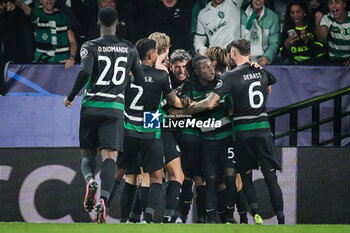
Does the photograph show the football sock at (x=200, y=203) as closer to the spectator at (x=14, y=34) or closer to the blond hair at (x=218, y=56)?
the blond hair at (x=218, y=56)

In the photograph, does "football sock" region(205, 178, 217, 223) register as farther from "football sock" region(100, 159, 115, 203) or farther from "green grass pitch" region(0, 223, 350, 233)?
"green grass pitch" region(0, 223, 350, 233)

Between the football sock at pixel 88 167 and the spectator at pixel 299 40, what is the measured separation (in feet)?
11.1

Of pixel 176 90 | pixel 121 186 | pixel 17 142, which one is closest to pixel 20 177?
pixel 17 142

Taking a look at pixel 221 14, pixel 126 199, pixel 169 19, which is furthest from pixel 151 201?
pixel 221 14

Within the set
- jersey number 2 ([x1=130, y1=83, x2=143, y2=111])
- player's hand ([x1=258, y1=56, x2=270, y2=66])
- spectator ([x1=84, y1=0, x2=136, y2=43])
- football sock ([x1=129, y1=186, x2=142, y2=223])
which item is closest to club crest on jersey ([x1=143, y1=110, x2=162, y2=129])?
jersey number 2 ([x1=130, y1=83, x2=143, y2=111])

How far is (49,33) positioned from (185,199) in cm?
264

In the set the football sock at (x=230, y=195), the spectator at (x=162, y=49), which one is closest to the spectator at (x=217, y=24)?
the spectator at (x=162, y=49)

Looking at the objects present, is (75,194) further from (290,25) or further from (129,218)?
Result: (290,25)

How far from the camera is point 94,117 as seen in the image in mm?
7203

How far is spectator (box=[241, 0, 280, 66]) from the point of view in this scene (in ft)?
31.1

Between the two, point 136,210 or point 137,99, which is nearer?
point 137,99

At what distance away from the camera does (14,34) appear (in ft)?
31.4

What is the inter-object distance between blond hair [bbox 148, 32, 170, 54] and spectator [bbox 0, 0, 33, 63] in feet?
5.13

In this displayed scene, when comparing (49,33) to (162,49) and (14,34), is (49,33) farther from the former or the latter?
(162,49)
